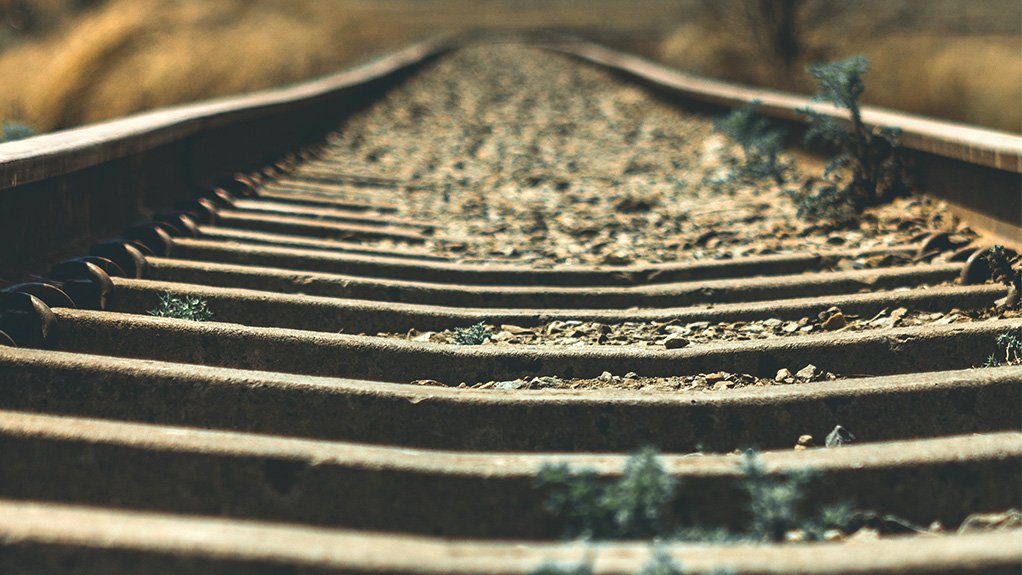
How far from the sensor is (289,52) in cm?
1264

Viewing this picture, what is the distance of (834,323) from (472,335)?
118 cm

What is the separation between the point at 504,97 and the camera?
13.1 meters

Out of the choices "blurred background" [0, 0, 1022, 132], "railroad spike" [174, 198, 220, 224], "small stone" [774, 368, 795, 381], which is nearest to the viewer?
"small stone" [774, 368, 795, 381]

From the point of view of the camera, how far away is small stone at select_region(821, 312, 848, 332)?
314cm

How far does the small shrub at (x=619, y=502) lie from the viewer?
6.21 feet

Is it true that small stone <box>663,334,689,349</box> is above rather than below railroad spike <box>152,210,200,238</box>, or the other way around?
below

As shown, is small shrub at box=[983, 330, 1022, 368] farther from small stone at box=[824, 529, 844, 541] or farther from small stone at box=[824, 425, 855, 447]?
small stone at box=[824, 529, 844, 541]

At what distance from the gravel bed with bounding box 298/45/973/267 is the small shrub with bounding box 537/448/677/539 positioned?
2.27 metres

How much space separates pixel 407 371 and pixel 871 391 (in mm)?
1260

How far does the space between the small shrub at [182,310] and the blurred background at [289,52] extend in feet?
7.62

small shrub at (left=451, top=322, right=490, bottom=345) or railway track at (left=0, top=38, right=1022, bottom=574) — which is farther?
small shrub at (left=451, top=322, right=490, bottom=345)

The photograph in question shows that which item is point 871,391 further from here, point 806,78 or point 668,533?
point 806,78

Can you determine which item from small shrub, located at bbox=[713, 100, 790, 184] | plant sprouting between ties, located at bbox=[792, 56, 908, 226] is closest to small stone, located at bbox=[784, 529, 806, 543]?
plant sprouting between ties, located at bbox=[792, 56, 908, 226]

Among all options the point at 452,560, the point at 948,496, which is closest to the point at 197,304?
the point at 452,560
